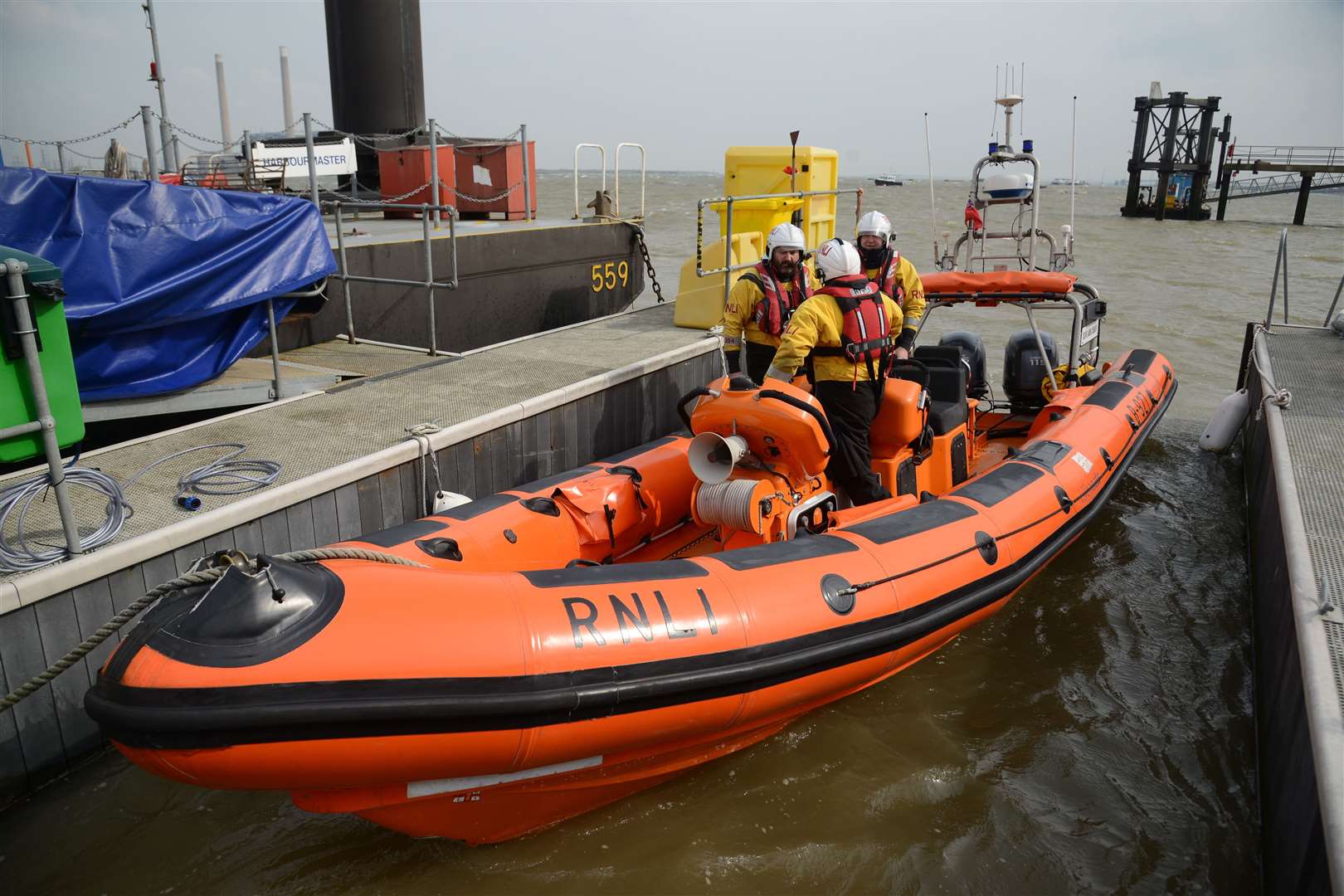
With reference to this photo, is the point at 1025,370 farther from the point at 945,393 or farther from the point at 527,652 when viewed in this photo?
the point at 527,652

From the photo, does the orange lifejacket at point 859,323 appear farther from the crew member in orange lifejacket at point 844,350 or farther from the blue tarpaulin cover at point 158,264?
the blue tarpaulin cover at point 158,264

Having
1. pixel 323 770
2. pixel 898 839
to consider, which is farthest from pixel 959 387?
pixel 323 770

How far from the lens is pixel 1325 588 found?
2756 millimetres

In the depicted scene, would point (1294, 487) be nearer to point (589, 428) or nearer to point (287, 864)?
point (589, 428)

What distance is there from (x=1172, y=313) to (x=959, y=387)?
410 inches

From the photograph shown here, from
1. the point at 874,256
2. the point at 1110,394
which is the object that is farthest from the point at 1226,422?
the point at 874,256

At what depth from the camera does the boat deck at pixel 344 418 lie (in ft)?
10.5

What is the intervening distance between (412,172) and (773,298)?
20.8ft

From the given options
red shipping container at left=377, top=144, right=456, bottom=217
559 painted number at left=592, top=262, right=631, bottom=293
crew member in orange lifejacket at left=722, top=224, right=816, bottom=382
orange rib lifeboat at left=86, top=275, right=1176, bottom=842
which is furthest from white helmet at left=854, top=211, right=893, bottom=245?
red shipping container at left=377, top=144, right=456, bottom=217

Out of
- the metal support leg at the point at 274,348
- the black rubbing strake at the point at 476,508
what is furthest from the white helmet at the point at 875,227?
the metal support leg at the point at 274,348

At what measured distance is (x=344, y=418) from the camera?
4.57 meters

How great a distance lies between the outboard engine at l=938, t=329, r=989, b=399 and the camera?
19.9 ft

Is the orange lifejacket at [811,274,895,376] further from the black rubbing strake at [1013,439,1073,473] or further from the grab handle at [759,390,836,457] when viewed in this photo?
the black rubbing strake at [1013,439,1073,473]

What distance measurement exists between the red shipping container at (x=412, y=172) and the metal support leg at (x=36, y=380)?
721 centimetres
